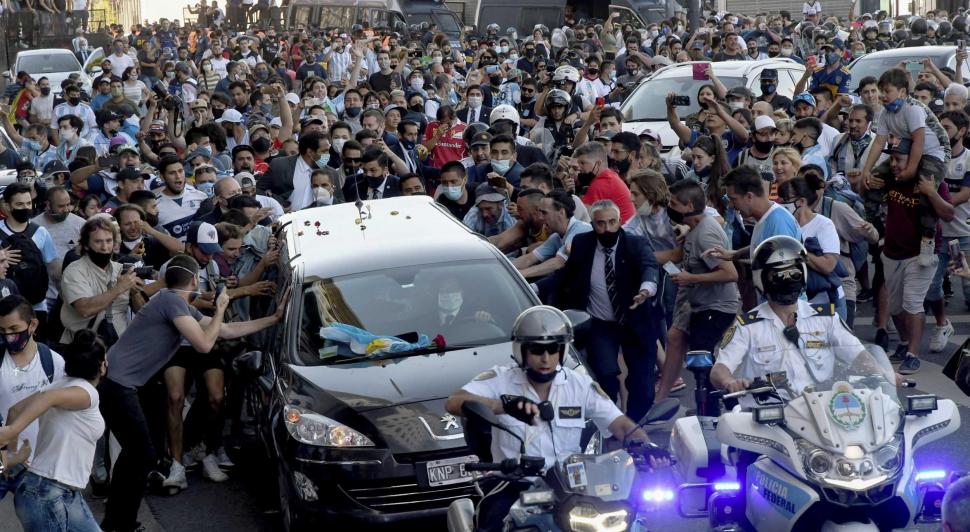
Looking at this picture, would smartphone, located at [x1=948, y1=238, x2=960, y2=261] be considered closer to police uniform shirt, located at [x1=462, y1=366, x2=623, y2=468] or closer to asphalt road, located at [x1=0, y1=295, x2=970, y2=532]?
police uniform shirt, located at [x1=462, y1=366, x2=623, y2=468]

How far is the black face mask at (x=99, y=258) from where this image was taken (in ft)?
32.6

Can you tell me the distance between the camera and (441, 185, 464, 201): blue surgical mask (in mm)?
12258

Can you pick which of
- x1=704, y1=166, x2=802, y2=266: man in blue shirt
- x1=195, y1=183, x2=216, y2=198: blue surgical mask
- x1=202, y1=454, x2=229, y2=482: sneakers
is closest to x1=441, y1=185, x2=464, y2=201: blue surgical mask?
x1=195, y1=183, x2=216, y2=198: blue surgical mask

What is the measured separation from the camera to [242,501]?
29.9ft

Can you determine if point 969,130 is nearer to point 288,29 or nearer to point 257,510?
point 257,510

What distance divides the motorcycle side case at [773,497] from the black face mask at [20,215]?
707cm

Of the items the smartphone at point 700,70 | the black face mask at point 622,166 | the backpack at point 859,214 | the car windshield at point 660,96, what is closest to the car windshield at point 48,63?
the car windshield at point 660,96

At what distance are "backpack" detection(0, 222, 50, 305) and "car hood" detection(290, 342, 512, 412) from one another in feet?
11.8

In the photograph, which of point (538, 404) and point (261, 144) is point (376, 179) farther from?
point (538, 404)

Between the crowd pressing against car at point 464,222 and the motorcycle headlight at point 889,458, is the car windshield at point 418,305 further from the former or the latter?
the motorcycle headlight at point 889,458

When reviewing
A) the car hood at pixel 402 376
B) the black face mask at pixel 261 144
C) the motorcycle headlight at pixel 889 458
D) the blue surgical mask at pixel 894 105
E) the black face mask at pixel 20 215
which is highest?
the blue surgical mask at pixel 894 105

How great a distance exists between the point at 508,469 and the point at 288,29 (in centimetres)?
3417

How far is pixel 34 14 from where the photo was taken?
40906 mm

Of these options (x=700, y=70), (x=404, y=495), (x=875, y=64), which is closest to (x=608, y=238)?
(x=404, y=495)
